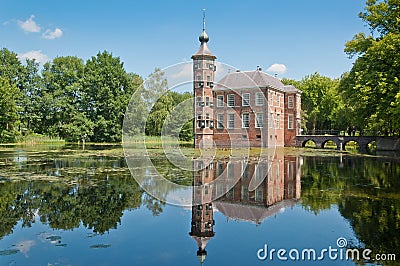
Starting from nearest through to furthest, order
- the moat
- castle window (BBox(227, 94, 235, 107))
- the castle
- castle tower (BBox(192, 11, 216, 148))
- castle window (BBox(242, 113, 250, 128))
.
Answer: the moat
castle tower (BBox(192, 11, 216, 148))
the castle
castle window (BBox(242, 113, 250, 128))
castle window (BBox(227, 94, 235, 107))

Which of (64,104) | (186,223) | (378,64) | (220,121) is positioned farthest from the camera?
(64,104)

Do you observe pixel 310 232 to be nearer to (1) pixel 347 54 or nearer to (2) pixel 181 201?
(2) pixel 181 201

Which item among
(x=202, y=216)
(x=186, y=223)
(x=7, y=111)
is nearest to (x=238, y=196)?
(x=202, y=216)

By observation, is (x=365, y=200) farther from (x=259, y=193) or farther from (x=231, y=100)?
(x=231, y=100)

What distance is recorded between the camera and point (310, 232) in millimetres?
6801

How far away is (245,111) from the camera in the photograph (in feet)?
132

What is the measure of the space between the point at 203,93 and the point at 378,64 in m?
17.4

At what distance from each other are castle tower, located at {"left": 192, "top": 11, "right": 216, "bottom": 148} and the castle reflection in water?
19937mm

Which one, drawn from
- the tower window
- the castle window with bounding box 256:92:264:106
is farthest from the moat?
the castle window with bounding box 256:92:264:106

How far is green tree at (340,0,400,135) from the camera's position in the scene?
23.5 metres

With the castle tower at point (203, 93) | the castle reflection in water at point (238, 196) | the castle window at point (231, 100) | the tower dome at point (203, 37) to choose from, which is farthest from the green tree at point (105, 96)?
the castle reflection in water at point (238, 196)

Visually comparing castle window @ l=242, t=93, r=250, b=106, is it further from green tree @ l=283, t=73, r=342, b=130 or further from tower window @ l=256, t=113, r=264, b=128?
green tree @ l=283, t=73, r=342, b=130

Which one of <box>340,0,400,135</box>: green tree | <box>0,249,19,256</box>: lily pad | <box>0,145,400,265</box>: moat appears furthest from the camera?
<box>340,0,400,135</box>: green tree

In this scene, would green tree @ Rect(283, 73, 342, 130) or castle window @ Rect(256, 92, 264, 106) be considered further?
green tree @ Rect(283, 73, 342, 130)
